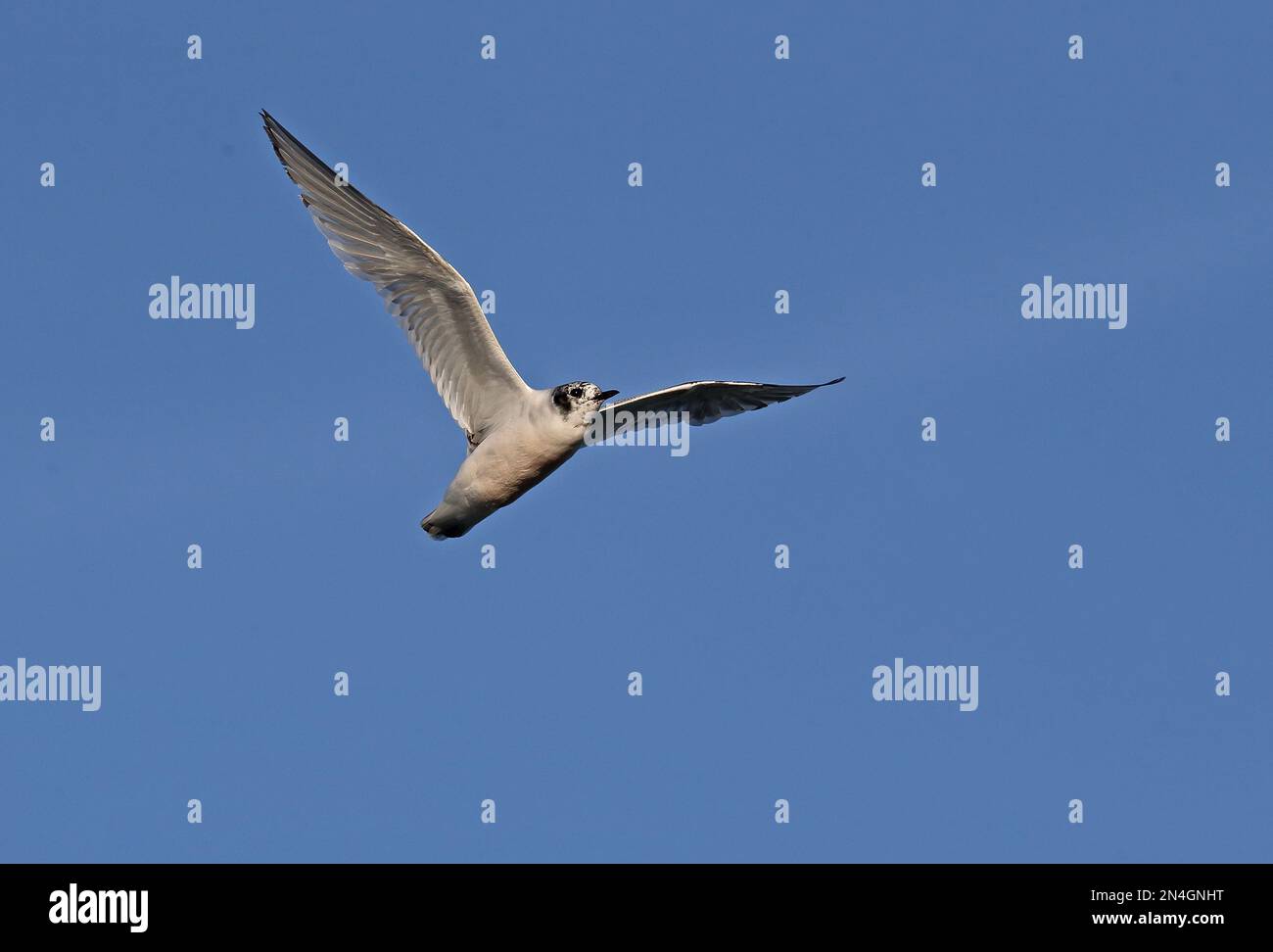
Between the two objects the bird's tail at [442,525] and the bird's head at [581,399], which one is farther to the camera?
the bird's tail at [442,525]

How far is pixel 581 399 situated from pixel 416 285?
194 cm

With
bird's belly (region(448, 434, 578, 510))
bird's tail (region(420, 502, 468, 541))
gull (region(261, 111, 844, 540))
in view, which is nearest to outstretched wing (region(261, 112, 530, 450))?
gull (region(261, 111, 844, 540))

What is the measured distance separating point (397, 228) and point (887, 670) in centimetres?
911

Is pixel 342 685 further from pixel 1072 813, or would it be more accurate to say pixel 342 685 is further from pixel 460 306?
pixel 1072 813

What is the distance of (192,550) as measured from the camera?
22.4 m

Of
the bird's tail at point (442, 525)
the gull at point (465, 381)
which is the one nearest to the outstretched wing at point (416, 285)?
the gull at point (465, 381)

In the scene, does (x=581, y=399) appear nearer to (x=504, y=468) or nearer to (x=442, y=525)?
(x=504, y=468)

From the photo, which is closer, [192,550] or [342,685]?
[342,685]

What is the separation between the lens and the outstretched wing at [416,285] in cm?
1669

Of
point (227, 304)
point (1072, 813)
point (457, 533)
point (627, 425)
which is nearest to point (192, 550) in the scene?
point (227, 304)

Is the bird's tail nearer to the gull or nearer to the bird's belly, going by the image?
the gull

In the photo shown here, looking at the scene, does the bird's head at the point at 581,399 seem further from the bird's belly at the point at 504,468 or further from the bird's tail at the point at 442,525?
the bird's tail at the point at 442,525

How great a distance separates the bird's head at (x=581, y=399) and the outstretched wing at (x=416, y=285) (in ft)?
2.51

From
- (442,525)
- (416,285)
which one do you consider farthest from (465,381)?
(442,525)
